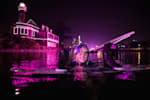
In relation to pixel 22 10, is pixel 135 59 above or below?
below

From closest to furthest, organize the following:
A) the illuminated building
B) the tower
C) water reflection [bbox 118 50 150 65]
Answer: water reflection [bbox 118 50 150 65], the illuminated building, the tower

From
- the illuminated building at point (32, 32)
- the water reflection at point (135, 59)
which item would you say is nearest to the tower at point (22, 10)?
the illuminated building at point (32, 32)

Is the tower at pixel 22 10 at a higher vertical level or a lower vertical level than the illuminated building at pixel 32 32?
higher

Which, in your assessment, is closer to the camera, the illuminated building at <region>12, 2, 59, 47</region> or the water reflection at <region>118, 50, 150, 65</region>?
the water reflection at <region>118, 50, 150, 65</region>

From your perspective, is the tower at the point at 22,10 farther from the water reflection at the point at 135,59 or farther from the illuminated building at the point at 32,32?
the water reflection at the point at 135,59

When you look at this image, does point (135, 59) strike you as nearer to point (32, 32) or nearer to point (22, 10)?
point (32, 32)

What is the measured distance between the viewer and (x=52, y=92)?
428cm

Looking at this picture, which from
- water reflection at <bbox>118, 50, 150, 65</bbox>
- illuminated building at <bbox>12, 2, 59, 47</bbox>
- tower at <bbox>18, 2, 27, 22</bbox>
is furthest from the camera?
tower at <bbox>18, 2, 27, 22</bbox>

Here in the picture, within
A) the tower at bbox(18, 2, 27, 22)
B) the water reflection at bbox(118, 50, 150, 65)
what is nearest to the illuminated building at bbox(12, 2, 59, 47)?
the tower at bbox(18, 2, 27, 22)

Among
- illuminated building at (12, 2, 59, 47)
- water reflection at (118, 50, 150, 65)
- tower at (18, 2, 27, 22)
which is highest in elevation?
tower at (18, 2, 27, 22)

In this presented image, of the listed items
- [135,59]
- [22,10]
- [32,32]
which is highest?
[22,10]

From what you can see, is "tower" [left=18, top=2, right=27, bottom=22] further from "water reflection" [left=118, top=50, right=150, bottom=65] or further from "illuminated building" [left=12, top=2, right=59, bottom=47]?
"water reflection" [left=118, top=50, right=150, bottom=65]

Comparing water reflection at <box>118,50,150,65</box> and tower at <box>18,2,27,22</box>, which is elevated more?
tower at <box>18,2,27,22</box>

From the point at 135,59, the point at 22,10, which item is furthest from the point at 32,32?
the point at 135,59
